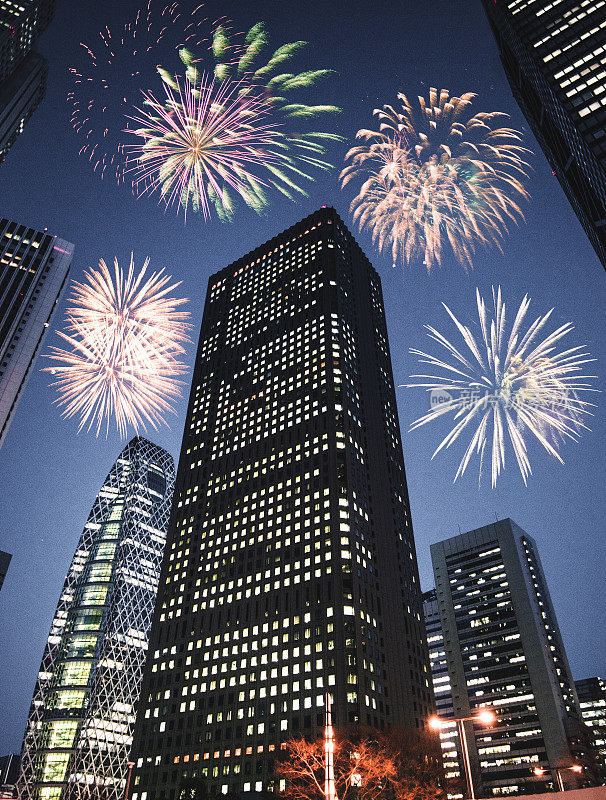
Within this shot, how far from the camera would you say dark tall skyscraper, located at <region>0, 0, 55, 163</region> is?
143 metres

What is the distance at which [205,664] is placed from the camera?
107 meters

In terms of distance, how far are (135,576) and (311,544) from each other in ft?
366

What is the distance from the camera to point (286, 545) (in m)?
110

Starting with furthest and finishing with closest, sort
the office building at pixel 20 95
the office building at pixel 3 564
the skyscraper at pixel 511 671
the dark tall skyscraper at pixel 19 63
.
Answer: the office building at pixel 3 564
the skyscraper at pixel 511 671
the office building at pixel 20 95
the dark tall skyscraper at pixel 19 63

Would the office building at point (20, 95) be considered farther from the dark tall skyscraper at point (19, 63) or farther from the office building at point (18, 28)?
the office building at point (18, 28)

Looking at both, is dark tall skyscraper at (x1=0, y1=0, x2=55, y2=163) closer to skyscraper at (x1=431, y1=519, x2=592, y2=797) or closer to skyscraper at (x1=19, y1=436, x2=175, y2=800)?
skyscraper at (x1=19, y1=436, x2=175, y2=800)

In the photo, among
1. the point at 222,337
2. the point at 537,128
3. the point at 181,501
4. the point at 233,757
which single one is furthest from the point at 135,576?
the point at 537,128

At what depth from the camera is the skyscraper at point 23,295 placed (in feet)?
451

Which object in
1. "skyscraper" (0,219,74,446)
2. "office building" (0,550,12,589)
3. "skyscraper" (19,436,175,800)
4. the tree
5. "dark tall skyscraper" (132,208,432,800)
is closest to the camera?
the tree

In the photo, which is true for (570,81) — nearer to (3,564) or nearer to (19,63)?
(19,63)

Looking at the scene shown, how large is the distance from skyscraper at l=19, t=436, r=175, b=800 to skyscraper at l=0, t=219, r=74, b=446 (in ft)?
252

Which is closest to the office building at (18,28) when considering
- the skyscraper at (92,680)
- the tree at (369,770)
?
the skyscraper at (92,680)

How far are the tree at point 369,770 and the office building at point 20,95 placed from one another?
6267 inches

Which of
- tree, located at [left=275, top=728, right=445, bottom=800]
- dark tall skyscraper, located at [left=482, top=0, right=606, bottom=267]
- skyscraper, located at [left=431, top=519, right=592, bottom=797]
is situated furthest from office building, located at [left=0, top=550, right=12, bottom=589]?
dark tall skyscraper, located at [left=482, top=0, right=606, bottom=267]
